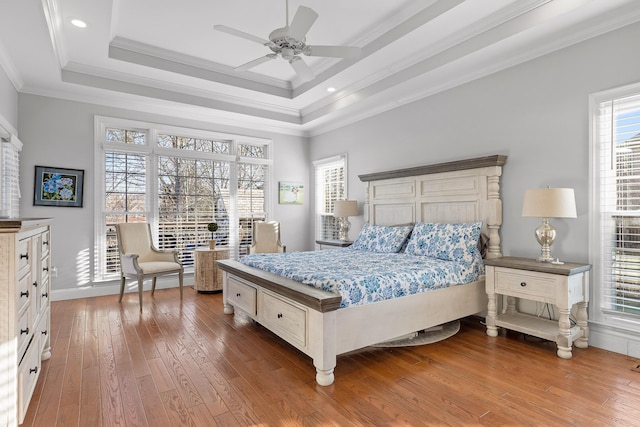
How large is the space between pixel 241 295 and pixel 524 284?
8.35ft

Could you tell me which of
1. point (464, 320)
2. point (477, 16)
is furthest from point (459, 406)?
point (477, 16)

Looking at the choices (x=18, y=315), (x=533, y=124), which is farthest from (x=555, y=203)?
(x=18, y=315)

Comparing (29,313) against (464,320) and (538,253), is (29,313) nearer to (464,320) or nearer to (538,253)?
(464,320)

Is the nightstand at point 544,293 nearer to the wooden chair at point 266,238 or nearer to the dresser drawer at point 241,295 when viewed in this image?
the dresser drawer at point 241,295

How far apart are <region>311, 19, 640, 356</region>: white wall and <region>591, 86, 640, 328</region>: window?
0.28 feet

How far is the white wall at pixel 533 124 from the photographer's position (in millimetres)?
2934

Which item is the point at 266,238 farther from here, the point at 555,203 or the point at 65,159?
the point at 555,203

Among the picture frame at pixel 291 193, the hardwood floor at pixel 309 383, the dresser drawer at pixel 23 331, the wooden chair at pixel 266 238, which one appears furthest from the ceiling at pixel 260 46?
the hardwood floor at pixel 309 383

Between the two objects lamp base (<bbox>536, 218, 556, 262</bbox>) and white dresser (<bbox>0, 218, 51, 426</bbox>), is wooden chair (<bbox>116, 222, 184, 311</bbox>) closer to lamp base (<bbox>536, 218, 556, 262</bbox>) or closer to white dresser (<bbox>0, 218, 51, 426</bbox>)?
white dresser (<bbox>0, 218, 51, 426</bbox>)

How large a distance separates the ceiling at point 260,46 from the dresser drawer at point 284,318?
217 centimetres

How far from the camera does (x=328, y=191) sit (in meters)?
6.29

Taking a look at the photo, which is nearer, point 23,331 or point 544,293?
point 23,331

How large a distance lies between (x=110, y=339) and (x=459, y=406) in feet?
9.42

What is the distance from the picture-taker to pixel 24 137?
4.27m
